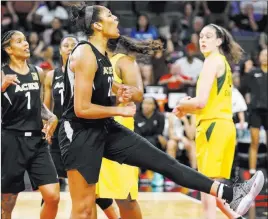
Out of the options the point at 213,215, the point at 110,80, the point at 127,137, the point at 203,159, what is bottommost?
the point at 213,215

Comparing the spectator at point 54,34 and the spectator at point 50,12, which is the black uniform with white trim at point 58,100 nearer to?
the spectator at point 54,34

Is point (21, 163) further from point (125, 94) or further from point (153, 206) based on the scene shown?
point (153, 206)

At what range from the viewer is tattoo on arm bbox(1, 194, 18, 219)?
6.46m

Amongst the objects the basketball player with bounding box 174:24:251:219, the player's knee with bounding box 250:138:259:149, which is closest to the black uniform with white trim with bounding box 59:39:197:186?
the basketball player with bounding box 174:24:251:219

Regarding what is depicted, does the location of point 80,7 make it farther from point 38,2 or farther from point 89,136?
point 38,2

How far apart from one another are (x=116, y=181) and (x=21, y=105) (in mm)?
1100

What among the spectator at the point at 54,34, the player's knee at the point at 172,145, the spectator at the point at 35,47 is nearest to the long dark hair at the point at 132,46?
the player's knee at the point at 172,145

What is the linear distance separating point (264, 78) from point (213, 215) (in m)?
6.02

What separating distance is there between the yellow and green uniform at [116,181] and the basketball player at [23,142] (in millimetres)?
428

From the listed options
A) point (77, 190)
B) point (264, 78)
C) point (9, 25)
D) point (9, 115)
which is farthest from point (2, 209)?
point (9, 25)

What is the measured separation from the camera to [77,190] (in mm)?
5000

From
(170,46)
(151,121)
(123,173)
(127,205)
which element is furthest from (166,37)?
(127,205)

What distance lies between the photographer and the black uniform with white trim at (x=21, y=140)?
255 inches

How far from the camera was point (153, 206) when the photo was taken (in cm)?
920
